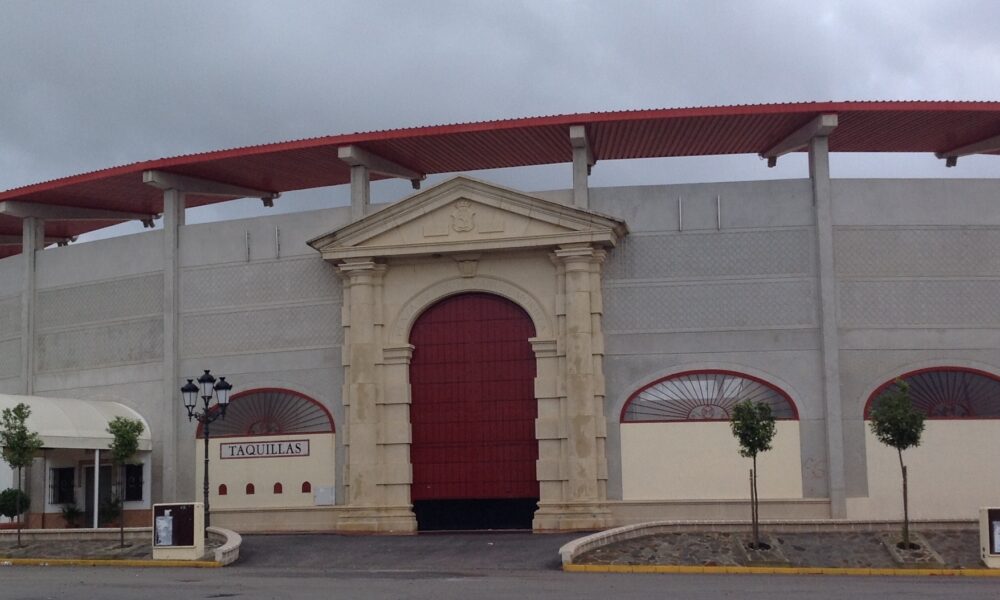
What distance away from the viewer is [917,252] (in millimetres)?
31438

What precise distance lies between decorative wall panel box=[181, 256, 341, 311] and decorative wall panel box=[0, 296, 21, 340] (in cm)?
646

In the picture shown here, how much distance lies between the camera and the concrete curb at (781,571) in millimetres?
24578

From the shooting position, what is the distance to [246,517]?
1334 inches

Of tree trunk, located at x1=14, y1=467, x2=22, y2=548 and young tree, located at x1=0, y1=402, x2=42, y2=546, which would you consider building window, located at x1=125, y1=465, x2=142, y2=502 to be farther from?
young tree, located at x1=0, y1=402, x2=42, y2=546

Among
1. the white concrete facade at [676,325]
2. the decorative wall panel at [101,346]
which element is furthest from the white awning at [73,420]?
the white concrete facade at [676,325]

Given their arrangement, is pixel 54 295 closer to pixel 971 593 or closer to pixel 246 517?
pixel 246 517

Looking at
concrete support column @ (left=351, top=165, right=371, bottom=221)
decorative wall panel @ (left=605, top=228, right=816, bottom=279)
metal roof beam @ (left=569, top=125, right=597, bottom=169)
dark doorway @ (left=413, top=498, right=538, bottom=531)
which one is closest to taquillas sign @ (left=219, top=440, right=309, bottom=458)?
dark doorway @ (left=413, top=498, right=538, bottom=531)

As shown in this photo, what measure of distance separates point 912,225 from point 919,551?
879 centimetres

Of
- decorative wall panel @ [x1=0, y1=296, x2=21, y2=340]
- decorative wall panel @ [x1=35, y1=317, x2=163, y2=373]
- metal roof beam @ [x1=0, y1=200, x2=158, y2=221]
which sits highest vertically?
metal roof beam @ [x1=0, y1=200, x2=158, y2=221]

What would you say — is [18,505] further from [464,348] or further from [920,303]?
[920,303]

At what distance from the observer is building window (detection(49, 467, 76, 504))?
3694 centimetres

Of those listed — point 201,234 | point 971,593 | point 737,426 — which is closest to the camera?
point 971,593

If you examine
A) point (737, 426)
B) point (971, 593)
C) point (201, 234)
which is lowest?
point (971, 593)

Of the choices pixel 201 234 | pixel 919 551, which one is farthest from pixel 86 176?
pixel 919 551
